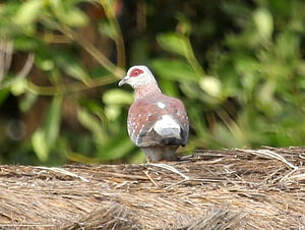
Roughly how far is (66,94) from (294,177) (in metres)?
3.84

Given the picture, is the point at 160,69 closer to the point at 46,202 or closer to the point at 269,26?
the point at 269,26

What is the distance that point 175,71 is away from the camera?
331 inches

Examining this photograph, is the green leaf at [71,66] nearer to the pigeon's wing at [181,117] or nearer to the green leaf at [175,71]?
the green leaf at [175,71]

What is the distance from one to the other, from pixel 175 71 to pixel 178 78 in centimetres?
6

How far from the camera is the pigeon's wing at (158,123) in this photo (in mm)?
6164

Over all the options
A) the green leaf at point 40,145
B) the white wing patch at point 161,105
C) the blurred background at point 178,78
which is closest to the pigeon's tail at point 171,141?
the white wing patch at point 161,105

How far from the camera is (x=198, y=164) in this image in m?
5.84

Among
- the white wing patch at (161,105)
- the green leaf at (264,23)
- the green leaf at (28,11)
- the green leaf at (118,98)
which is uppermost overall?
the green leaf at (264,23)

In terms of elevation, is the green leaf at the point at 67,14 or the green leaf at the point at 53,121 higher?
the green leaf at the point at 67,14

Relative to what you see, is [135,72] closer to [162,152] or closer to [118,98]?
[118,98]

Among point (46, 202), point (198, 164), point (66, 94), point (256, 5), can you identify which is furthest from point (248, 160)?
point (256, 5)

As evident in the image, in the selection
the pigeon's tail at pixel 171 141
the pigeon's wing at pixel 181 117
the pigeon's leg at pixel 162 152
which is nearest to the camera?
the pigeon's tail at pixel 171 141

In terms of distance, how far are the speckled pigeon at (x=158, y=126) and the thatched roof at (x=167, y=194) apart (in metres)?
0.24

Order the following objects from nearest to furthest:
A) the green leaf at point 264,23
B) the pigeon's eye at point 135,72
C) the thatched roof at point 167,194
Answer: the thatched roof at point 167,194, the pigeon's eye at point 135,72, the green leaf at point 264,23
